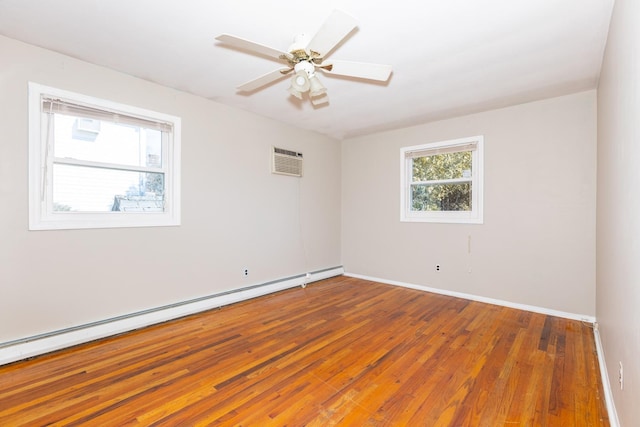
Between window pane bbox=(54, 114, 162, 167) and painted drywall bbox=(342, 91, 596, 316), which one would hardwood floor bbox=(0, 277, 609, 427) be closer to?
painted drywall bbox=(342, 91, 596, 316)

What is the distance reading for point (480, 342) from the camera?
2.64 metres

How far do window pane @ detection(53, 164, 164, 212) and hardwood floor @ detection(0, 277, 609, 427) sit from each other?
1.26 meters

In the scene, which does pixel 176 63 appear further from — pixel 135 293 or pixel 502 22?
pixel 502 22

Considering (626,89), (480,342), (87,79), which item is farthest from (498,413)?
(87,79)

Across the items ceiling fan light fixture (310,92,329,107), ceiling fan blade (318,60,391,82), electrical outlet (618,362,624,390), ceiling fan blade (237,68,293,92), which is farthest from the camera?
ceiling fan light fixture (310,92,329,107)

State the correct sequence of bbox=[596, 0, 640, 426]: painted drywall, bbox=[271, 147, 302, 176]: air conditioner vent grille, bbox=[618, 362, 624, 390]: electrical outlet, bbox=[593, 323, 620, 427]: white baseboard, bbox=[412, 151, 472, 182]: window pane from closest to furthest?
bbox=[596, 0, 640, 426]: painted drywall → bbox=[618, 362, 624, 390]: electrical outlet → bbox=[593, 323, 620, 427]: white baseboard → bbox=[412, 151, 472, 182]: window pane → bbox=[271, 147, 302, 176]: air conditioner vent grille

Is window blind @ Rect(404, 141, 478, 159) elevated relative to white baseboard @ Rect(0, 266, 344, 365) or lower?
elevated

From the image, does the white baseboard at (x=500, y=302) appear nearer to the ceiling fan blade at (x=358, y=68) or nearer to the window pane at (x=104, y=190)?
the ceiling fan blade at (x=358, y=68)

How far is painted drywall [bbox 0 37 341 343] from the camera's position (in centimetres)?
230

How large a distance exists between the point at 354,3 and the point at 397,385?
257cm

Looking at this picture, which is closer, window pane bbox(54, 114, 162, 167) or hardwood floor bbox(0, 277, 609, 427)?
hardwood floor bbox(0, 277, 609, 427)

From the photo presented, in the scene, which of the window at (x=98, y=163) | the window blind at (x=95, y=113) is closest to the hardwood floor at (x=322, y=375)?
the window at (x=98, y=163)

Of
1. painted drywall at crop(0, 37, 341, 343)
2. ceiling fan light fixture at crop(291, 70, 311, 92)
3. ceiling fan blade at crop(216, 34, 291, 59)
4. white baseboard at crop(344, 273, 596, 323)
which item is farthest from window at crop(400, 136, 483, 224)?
ceiling fan blade at crop(216, 34, 291, 59)

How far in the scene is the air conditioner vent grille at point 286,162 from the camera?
14.1ft
